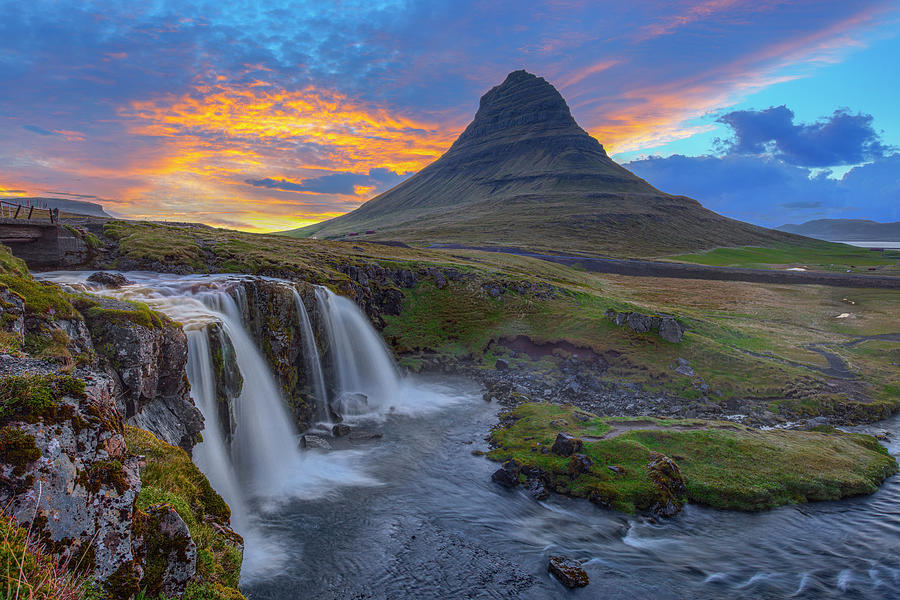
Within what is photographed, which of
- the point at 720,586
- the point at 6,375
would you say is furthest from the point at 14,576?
the point at 720,586

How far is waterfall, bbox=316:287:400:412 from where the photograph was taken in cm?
3500

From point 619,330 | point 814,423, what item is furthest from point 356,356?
point 814,423

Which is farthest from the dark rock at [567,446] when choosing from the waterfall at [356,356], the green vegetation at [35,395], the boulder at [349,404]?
the green vegetation at [35,395]

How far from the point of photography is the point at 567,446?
74.9 feet

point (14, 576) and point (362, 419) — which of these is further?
Result: point (362, 419)

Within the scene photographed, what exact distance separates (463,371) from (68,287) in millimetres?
28066

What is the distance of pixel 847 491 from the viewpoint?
21125 mm

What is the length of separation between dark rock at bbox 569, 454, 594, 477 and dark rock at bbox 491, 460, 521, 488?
8.42ft

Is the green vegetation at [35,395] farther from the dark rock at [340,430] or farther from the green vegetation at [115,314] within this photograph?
the dark rock at [340,430]

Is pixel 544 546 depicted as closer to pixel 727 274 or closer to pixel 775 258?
pixel 727 274

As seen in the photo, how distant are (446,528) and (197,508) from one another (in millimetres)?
10812

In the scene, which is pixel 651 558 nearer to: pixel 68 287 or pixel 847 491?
pixel 847 491

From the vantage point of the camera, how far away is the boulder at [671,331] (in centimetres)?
4028

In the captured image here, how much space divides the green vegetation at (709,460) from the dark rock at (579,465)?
7.0 inches
